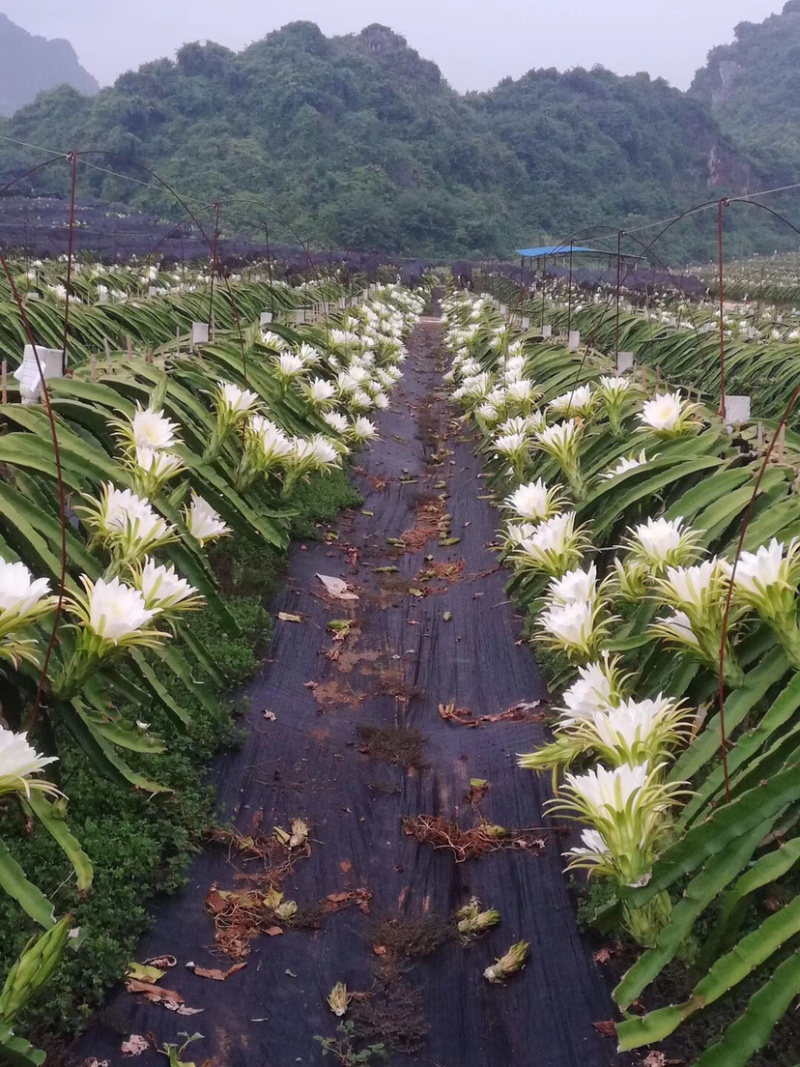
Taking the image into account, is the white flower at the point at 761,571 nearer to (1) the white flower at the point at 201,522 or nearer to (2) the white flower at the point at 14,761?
(2) the white flower at the point at 14,761

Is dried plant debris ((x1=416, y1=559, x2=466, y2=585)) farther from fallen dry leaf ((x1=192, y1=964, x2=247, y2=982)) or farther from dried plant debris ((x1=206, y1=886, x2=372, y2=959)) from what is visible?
fallen dry leaf ((x1=192, y1=964, x2=247, y2=982))

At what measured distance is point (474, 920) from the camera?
1400mm

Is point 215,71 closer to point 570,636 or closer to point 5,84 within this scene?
point 570,636

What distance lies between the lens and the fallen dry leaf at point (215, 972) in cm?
127

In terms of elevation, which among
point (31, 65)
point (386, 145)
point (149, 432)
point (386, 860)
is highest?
point (31, 65)

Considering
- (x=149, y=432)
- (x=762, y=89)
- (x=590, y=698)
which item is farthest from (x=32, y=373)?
(x=762, y=89)

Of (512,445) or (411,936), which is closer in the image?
(411,936)

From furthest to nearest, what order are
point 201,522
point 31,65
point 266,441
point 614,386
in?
point 31,65 → point 614,386 → point 266,441 → point 201,522

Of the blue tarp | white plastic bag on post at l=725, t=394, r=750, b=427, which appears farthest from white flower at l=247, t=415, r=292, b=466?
the blue tarp

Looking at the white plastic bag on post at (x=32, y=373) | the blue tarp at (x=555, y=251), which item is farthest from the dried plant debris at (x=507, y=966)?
the blue tarp at (x=555, y=251)

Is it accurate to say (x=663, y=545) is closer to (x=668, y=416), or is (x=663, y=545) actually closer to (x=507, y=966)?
(x=507, y=966)

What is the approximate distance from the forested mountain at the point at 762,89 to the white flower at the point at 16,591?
4242cm

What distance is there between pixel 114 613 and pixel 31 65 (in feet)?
409

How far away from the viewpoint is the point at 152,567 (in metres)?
1.21
